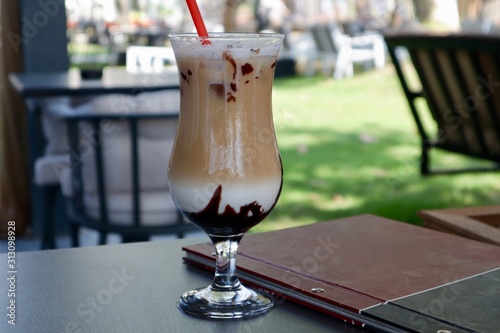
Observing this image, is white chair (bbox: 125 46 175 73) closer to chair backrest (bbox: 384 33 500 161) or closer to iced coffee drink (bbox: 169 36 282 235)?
chair backrest (bbox: 384 33 500 161)

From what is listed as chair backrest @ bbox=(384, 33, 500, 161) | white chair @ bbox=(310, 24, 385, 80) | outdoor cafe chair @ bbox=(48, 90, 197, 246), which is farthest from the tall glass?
white chair @ bbox=(310, 24, 385, 80)

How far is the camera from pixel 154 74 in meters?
3.29

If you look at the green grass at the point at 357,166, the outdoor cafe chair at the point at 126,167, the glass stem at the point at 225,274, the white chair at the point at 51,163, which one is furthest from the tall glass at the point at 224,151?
the green grass at the point at 357,166

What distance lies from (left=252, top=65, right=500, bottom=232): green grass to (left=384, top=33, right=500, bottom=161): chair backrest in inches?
16.2

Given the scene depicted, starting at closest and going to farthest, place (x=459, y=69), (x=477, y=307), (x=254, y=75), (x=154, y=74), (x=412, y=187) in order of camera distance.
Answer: (x=477, y=307) < (x=254, y=75) < (x=154, y=74) < (x=459, y=69) < (x=412, y=187)

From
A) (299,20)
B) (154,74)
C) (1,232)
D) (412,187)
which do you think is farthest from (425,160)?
(299,20)

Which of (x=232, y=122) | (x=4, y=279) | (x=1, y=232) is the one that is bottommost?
(x=1, y=232)

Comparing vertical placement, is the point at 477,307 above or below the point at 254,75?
below

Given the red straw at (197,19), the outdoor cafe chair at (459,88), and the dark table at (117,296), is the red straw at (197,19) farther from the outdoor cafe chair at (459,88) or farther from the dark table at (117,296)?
the outdoor cafe chair at (459,88)

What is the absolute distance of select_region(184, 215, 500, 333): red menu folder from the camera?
734 mm

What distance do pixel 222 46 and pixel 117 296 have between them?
0.86 feet

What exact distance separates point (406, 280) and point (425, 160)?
3.74 metres

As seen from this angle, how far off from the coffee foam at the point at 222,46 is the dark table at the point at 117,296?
237 millimetres

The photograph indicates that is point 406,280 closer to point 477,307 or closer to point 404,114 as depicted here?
point 477,307
